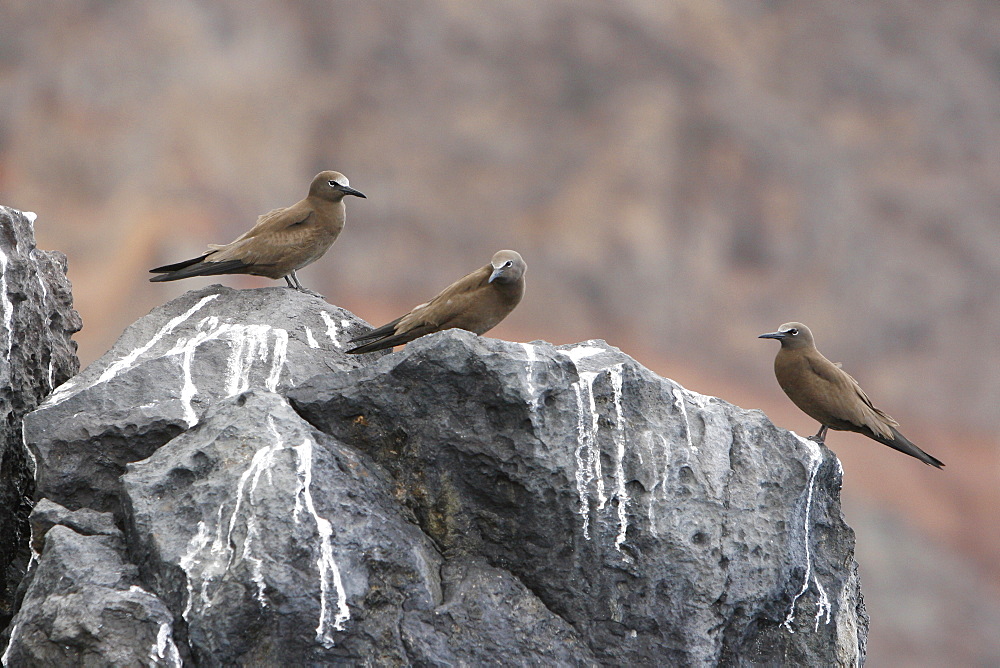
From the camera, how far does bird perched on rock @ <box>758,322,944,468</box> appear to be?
27.0ft

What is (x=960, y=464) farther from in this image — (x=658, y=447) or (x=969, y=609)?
(x=658, y=447)

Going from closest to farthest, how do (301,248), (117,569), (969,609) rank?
(117,569) < (301,248) < (969,609)

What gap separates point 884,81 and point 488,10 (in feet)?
36.6

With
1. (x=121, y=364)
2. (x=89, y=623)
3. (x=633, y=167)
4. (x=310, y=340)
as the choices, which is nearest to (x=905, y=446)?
(x=310, y=340)

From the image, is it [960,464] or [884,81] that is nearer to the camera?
[960,464]

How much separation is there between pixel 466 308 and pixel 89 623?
3304 mm

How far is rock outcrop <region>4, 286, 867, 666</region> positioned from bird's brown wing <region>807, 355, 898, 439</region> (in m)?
1.31

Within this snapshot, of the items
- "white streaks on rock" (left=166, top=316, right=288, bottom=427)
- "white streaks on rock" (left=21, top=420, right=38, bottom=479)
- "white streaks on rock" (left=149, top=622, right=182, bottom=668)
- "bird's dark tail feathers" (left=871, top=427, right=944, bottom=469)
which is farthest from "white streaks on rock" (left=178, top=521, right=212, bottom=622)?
"bird's dark tail feathers" (left=871, top=427, right=944, bottom=469)

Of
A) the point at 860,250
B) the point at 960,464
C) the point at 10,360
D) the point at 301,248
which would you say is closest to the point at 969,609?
the point at 960,464

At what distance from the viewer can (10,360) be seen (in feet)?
23.2

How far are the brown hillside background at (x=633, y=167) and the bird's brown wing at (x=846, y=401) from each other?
17.3 metres

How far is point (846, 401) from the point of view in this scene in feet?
27.0

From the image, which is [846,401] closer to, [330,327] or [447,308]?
[447,308]

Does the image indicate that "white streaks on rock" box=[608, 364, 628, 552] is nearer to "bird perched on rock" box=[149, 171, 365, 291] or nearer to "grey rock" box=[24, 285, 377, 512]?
"grey rock" box=[24, 285, 377, 512]
